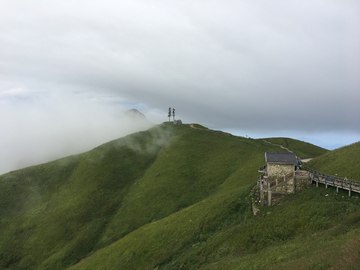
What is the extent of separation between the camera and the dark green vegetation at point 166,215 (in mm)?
22484

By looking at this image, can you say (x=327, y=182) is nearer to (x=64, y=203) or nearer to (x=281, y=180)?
(x=281, y=180)

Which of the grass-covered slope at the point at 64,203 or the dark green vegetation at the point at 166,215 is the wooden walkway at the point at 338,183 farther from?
the grass-covered slope at the point at 64,203

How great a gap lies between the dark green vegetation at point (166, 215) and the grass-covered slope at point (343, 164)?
37.1 feet

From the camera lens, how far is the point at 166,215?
57469 mm

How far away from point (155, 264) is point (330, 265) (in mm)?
30925

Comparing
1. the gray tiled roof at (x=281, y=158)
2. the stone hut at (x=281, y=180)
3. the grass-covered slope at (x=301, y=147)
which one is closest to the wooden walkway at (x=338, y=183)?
the stone hut at (x=281, y=180)

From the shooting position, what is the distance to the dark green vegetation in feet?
73.8

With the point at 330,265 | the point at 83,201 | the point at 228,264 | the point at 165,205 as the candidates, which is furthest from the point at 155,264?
the point at 83,201

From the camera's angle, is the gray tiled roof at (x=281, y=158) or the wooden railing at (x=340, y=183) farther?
the gray tiled roof at (x=281, y=158)

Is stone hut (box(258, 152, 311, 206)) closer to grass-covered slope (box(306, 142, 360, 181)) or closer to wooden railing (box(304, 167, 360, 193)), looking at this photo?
wooden railing (box(304, 167, 360, 193))

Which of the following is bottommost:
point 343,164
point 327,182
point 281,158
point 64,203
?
point 64,203

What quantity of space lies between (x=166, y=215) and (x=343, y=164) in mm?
46098

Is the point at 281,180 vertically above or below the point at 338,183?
below

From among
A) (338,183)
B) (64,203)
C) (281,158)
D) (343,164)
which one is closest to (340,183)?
(338,183)
